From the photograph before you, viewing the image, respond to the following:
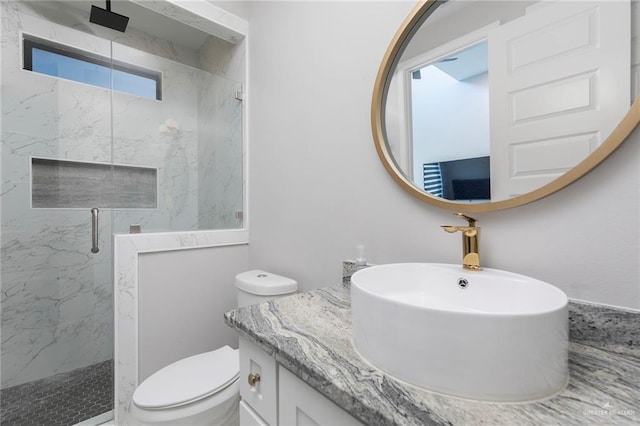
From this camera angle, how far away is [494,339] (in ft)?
1.48

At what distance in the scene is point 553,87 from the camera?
0.74 meters

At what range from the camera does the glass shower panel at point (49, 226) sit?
5.52 ft

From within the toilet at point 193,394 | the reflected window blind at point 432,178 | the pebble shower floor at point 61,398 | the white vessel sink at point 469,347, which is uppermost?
the reflected window blind at point 432,178

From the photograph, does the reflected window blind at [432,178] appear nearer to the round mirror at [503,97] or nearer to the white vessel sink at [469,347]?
the round mirror at [503,97]

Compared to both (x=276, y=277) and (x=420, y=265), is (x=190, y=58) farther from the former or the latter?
(x=420, y=265)

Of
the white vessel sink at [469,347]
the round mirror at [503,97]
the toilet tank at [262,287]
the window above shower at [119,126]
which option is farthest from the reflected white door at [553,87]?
the window above shower at [119,126]

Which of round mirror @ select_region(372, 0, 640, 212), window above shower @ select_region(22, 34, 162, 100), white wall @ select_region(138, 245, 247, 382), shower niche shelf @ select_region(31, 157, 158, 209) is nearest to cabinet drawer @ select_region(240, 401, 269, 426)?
round mirror @ select_region(372, 0, 640, 212)

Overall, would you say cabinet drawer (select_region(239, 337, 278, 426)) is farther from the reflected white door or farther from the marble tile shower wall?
the marble tile shower wall

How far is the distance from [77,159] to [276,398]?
6.90 feet

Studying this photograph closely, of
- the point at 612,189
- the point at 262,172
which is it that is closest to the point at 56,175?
the point at 262,172

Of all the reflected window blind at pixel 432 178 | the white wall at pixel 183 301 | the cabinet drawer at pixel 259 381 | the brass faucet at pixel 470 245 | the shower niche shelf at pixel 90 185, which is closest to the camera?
the cabinet drawer at pixel 259 381

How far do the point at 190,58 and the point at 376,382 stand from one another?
112 inches

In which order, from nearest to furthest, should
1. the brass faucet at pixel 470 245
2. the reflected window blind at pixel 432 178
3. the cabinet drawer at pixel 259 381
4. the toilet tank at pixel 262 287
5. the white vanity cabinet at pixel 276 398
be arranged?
1. the white vanity cabinet at pixel 276 398
2. the cabinet drawer at pixel 259 381
3. the brass faucet at pixel 470 245
4. the reflected window blind at pixel 432 178
5. the toilet tank at pixel 262 287

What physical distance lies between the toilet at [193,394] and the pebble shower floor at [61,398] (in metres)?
0.60
